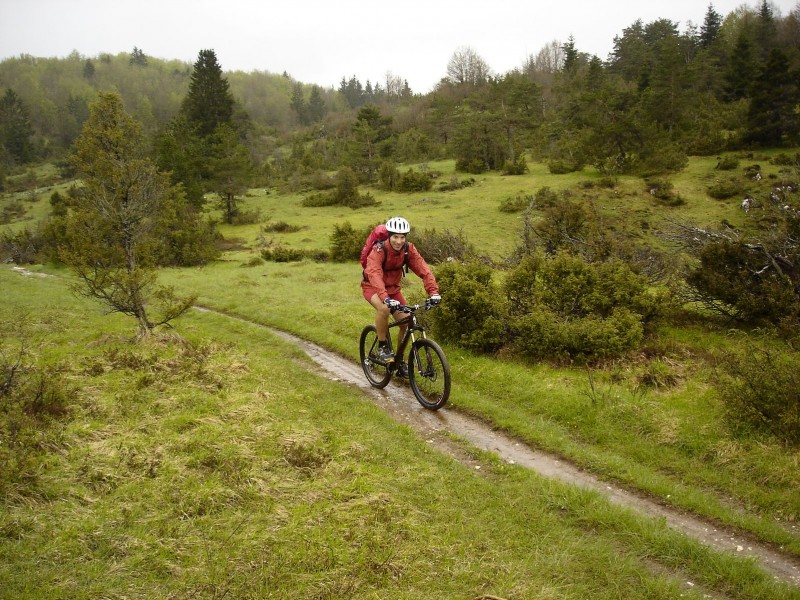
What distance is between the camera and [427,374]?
836 cm

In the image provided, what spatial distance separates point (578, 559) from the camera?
4.60 meters

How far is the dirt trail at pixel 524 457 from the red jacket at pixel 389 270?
194 centimetres

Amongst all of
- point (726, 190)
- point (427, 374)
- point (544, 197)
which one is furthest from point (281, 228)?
point (726, 190)

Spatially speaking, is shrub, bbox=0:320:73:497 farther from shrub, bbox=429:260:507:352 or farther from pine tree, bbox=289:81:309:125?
pine tree, bbox=289:81:309:125

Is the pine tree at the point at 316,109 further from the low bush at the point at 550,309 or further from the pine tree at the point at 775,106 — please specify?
the low bush at the point at 550,309

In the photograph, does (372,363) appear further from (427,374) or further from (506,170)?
(506,170)

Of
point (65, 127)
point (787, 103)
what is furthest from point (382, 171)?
point (65, 127)

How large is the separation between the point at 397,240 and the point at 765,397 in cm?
565

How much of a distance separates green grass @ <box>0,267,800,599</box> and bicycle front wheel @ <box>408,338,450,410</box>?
92 centimetres

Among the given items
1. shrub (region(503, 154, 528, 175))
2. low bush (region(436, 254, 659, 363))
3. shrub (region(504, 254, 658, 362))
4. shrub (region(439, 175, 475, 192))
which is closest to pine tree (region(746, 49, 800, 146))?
shrub (region(503, 154, 528, 175))

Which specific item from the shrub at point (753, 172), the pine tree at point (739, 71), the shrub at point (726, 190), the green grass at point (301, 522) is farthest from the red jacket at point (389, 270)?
the pine tree at point (739, 71)

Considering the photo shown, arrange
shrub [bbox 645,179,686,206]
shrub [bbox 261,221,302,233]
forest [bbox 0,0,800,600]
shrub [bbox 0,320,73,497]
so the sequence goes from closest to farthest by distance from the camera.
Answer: forest [bbox 0,0,800,600]
shrub [bbox 0,320,73,497]
shrub [bbox 645,179,686,206]
shrub [bbox 261,221,302,233]

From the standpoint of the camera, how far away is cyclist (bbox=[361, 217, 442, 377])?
314 inches

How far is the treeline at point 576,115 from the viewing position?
43.2m
